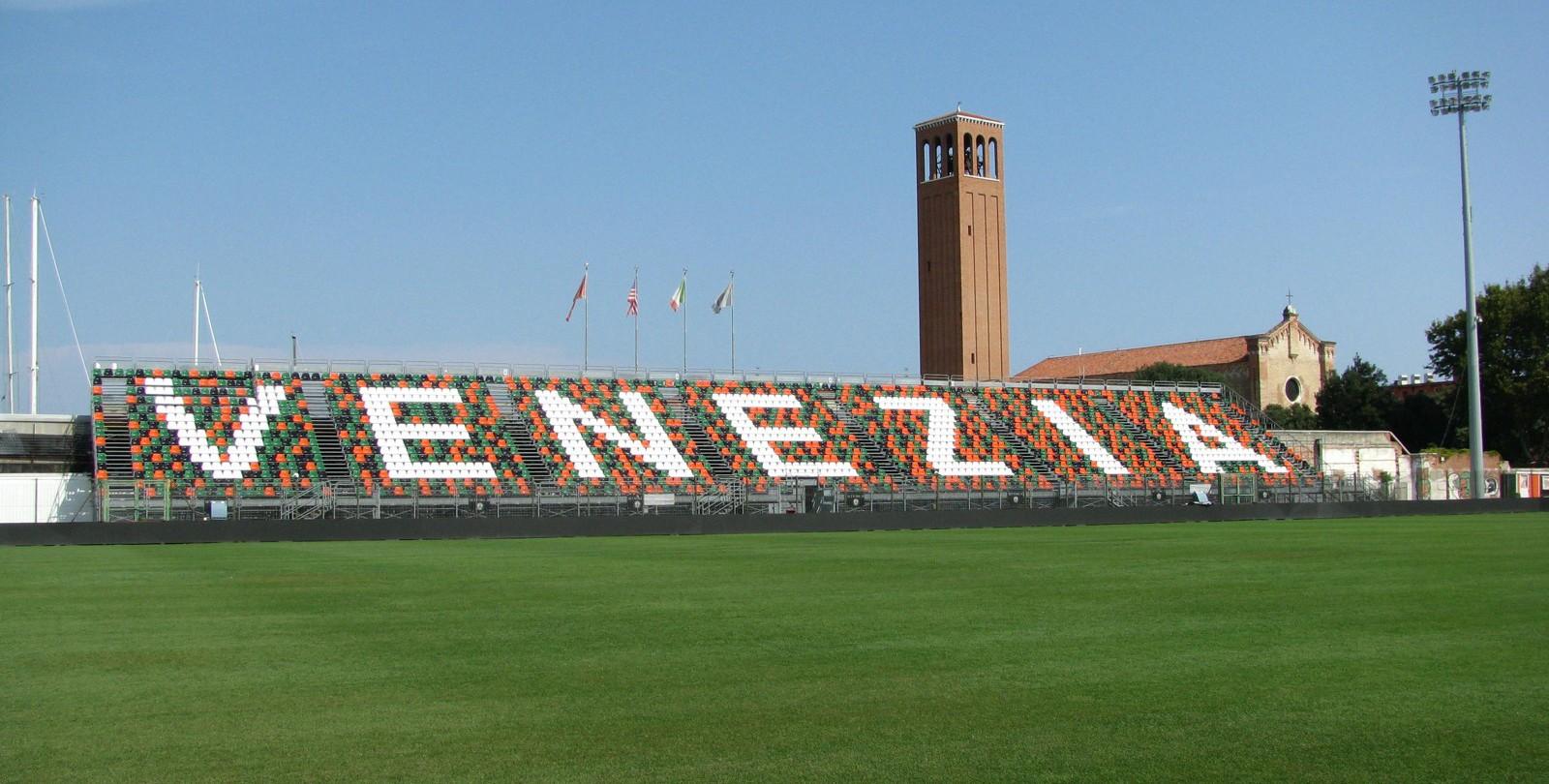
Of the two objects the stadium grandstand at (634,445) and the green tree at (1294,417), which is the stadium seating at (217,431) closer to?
the stadium grandstand at (634,445)

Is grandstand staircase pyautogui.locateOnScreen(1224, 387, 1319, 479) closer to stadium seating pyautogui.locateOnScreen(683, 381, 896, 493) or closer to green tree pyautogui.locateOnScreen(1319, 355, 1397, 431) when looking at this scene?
stadium seating pyautogui.locateOnScreen(683, 381, 896, 493)

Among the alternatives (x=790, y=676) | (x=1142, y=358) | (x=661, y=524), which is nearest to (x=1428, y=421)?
(x=1142, y=358)

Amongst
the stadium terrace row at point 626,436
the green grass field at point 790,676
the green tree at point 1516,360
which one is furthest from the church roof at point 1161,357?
the green grass field at point 790,676

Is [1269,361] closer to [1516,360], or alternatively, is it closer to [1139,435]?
[1516,360]

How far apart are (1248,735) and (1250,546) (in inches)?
793

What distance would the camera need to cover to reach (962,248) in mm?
94562

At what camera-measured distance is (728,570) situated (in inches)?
923

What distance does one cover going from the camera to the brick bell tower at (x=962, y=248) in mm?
94875

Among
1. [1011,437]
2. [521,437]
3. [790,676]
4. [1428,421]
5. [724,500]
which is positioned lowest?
[790,676]

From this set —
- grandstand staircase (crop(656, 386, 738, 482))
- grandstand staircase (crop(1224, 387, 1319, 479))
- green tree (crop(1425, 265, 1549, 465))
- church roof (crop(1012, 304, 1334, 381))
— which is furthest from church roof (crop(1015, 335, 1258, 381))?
grandstand staircase (crop(656, 386, 738, 482))

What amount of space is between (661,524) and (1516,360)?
224ft

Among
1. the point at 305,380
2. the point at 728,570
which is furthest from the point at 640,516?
the point at 305,380

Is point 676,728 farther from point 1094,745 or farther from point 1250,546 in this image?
point 1250,546

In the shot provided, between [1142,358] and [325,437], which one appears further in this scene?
[1142,358]
